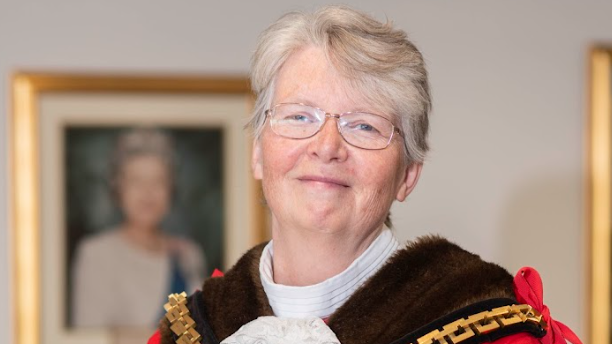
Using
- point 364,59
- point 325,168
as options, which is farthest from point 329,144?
point 364,59

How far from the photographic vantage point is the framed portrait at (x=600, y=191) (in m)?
3.02

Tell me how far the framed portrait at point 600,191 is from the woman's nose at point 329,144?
1682 millimetres

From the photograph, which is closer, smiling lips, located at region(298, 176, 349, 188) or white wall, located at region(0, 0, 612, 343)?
smiling lips, located at region(298, 176, 349, 188)

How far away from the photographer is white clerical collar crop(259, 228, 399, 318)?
5.25 feet

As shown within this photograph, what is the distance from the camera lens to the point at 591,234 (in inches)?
119

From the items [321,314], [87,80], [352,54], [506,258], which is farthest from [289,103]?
[506,258]

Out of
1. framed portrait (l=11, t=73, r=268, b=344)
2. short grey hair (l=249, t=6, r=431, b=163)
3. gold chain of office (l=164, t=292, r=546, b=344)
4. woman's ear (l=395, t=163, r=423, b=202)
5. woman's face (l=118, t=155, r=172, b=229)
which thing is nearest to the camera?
gold chain of office (l=164, t=292, r=546, b=344)

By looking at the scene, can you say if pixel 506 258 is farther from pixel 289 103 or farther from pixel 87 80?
pixel 289 103

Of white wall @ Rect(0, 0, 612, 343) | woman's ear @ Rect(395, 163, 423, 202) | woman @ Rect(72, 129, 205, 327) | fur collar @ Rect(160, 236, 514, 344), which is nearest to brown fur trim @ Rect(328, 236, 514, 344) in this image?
fur collar @ Rect(160, 236, 514, 344)

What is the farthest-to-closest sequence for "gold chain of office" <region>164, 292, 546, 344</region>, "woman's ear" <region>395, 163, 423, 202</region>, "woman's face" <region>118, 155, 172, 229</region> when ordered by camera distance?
1. "woman's face" <region>118, 155, 172, 229</region>
2. "woman's ear" <region>395, 163, 423, 202</region>
3. "gold chain of office" <region>164, 292, 546, 344</region>

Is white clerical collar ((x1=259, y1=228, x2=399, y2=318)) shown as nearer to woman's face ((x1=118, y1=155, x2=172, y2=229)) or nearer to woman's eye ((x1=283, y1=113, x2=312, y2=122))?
woman's eye ((x1=283, y1=113, x2=312, y2=122))

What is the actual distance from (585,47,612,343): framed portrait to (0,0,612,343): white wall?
4 cm

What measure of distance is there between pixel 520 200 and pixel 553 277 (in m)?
0.25

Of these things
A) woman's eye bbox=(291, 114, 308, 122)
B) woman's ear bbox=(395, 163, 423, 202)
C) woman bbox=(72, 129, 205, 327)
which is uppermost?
woman's eye bbox=(291, 114, 308, 122)
